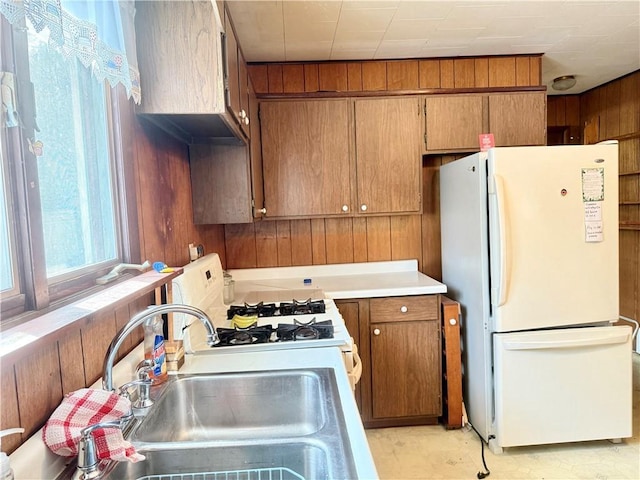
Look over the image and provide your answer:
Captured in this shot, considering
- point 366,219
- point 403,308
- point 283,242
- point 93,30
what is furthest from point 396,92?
point 93,30

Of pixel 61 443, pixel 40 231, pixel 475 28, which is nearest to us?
pixel 61 443

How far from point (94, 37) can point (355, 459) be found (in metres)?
1.10

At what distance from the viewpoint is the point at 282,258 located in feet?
8.82

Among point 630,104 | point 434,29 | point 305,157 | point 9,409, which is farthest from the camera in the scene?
point 630,104

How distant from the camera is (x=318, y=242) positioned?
270 centimetres

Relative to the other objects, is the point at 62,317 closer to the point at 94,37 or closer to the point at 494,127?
the point at 94,37

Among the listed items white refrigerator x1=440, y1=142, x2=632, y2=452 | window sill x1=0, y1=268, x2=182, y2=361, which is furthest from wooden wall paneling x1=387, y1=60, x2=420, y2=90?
window sill x1=0, y1=268, x2=182, y2=361

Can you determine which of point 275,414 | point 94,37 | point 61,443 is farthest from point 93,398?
point 94,37

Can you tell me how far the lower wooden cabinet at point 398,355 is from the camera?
223 centimetres

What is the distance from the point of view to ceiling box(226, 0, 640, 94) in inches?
75.0

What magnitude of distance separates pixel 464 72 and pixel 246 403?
2452mm

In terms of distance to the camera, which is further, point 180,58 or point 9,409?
point 180,58

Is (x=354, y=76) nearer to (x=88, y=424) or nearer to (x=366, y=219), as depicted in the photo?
(x=366, y=219)

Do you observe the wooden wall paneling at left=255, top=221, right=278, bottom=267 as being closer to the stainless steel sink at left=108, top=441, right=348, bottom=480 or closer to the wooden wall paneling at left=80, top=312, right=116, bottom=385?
the wooden wall paneling at left=80, top=312, right=116, bottom=385
